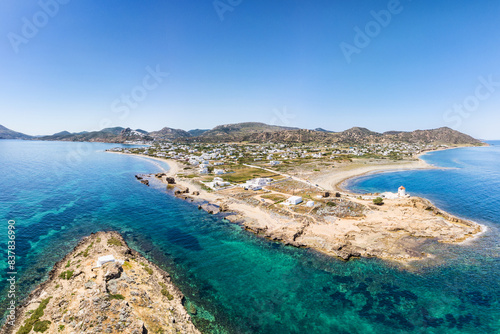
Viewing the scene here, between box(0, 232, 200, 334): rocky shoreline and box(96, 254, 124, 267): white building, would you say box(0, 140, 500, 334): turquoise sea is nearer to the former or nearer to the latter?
box(0, 232, 200, 334): rocky shoreline

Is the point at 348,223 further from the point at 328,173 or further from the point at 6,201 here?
the point at 6,201

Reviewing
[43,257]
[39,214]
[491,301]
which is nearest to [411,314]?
[491,301]

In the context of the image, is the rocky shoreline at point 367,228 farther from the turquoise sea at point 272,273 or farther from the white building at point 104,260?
the white building at point 104,260

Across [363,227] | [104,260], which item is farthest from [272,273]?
[363,227]

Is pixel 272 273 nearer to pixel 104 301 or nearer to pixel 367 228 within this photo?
pixel 104 301

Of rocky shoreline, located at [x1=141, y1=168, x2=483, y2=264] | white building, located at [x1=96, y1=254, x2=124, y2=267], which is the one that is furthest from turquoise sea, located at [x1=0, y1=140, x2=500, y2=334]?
white building, located at [x1=96, y1=254, x2=124, y2=267]

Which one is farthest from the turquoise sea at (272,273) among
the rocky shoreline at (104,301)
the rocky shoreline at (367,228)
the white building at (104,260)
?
the white building at (104,260)
